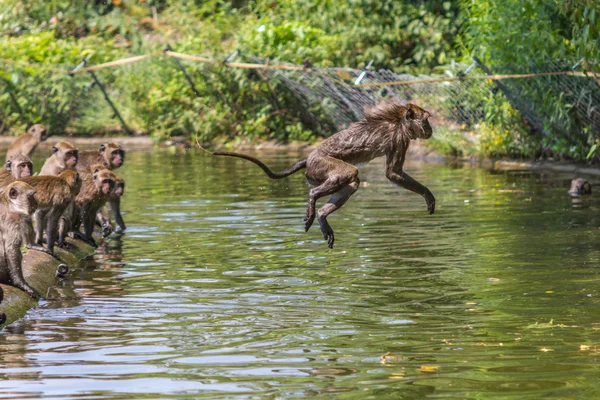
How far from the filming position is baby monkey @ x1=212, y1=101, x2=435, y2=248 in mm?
11758

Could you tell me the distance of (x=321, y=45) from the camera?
31.5m

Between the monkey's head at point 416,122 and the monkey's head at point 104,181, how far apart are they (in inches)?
181

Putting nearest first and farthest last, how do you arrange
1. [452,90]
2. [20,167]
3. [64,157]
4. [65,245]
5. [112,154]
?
[20,167]
[65,245]
[64,157]
[112,154]
[452,90]

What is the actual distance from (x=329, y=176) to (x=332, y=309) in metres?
1.64

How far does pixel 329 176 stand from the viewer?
1177 centimetres

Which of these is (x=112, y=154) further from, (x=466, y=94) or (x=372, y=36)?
(x=372, y=36)

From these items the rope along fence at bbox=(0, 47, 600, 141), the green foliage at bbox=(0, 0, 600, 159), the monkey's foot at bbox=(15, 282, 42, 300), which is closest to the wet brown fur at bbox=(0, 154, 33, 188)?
the monkey's foot at bbox=(15, 282, 42, 300)

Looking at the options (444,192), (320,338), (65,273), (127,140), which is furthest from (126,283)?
(127,140)

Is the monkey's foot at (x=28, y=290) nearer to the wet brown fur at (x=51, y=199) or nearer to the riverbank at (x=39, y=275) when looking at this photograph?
the riverbank at (x=39, y=275)

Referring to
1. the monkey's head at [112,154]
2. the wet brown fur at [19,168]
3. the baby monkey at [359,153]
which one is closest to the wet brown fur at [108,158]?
the monkey's head at [112,154]

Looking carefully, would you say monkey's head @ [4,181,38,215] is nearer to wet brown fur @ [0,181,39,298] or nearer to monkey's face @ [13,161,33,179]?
wet brown fur @ [0,181,39,298]

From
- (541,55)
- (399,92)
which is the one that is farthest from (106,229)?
(399,92)

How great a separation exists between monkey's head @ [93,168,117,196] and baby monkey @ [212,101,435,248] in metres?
3.68

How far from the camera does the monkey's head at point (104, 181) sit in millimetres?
Result: 14938
